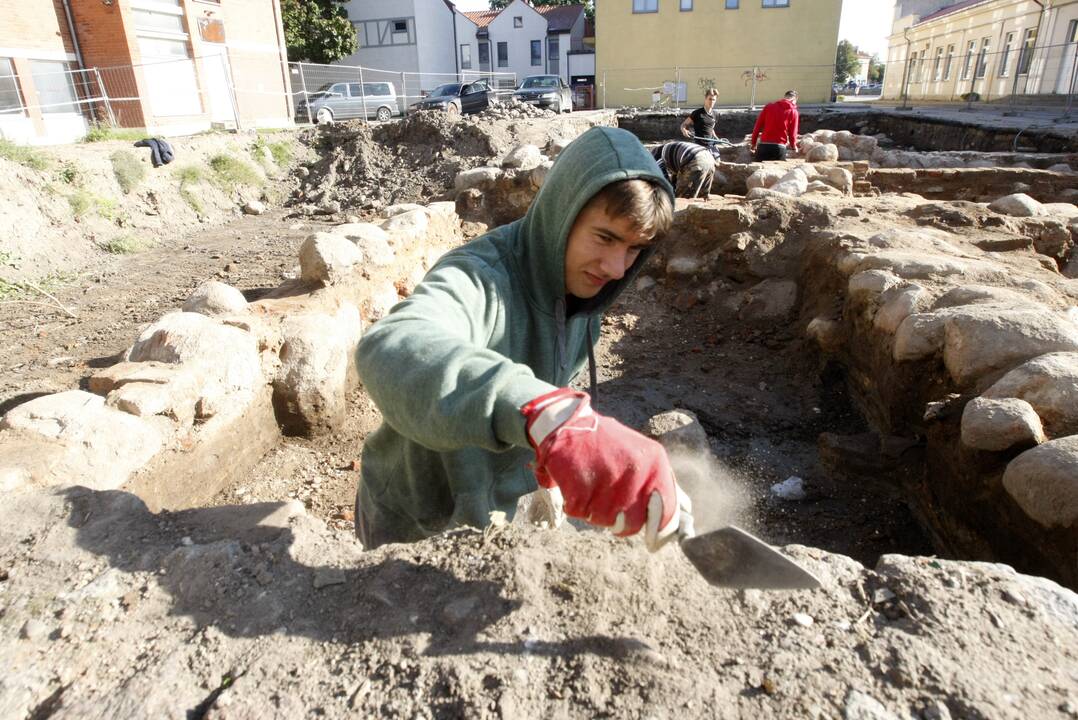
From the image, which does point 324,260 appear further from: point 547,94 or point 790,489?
point 547,94

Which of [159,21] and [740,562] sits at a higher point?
[159,21]

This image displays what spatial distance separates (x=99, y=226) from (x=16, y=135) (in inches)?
250

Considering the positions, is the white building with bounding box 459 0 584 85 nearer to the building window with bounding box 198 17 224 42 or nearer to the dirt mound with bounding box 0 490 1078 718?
→ the building window with bounding box 198 17 224 42

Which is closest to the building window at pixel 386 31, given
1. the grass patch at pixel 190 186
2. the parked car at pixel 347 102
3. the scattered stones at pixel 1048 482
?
the parked car at pixel 347 102

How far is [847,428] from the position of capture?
3.84 metres

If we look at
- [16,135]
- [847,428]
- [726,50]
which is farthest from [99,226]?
[726,50]

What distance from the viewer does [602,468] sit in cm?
102

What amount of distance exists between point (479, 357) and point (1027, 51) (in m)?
27.4

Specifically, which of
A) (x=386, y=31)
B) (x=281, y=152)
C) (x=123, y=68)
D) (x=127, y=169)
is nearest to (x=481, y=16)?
(x=386, y=31)

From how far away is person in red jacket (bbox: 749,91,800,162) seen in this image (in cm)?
944

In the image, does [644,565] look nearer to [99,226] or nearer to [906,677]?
[906,677]

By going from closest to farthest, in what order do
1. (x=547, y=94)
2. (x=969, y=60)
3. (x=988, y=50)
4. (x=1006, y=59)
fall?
(x=547, y=94)
(x=1006, y=59)
(x=988, y=50)
(x=969, y=60)

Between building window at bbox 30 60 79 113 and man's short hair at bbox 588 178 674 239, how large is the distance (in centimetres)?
1541

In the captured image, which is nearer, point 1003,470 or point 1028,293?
point 1003,470
